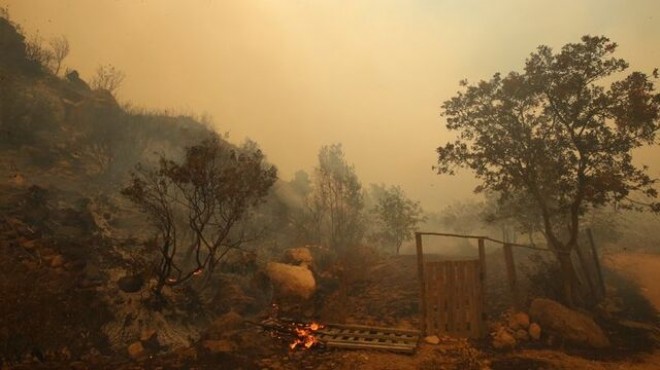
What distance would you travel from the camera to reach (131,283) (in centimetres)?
1244

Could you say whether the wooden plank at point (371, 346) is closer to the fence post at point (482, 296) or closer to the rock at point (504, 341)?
the rock at point (504, 341)

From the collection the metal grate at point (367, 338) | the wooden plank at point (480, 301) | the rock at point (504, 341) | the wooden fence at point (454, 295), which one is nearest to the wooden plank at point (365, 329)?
the metal grate at point (367, 338)

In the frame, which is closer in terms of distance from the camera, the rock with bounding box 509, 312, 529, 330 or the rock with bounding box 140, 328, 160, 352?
the rock with bounding box 140, 328, 160, 352

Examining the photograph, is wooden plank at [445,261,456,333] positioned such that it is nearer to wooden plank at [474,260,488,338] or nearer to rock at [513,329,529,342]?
wooden plank at [474,260,488,338]

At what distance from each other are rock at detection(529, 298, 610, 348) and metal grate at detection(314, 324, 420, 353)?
382 cm

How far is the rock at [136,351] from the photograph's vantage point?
9796 mm

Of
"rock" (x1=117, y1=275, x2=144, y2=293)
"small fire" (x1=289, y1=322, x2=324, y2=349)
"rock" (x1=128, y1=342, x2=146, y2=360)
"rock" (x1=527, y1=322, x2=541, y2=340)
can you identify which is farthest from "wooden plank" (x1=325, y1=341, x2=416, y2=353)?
"rock" (x1=117, y1=275, x2=144, y2=293)

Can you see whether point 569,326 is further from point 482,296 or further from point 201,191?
point 201,191

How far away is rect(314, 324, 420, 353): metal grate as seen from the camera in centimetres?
1048

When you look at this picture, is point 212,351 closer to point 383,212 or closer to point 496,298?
point 496,298

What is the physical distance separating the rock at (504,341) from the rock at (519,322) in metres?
0.63

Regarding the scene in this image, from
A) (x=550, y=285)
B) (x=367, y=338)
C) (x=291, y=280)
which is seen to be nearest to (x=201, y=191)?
(x=291, y=280)

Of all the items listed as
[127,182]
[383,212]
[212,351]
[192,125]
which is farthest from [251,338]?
[192,125]

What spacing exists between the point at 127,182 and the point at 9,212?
35.6 ft
